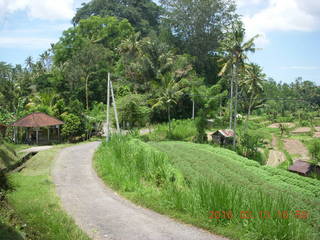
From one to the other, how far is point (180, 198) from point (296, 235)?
318 centimetres

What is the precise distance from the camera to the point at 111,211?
921 cm

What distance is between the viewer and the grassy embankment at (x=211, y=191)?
23.7ft


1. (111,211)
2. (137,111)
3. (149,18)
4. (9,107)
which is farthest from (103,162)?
(149,18)

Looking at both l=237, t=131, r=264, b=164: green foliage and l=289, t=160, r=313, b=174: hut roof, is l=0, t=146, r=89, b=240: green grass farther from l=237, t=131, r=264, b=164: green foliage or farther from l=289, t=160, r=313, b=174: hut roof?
l=237, t=131, r=264, b=164: green foliage

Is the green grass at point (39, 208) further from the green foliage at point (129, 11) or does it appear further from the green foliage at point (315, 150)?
the green foliage at point (129, 11)

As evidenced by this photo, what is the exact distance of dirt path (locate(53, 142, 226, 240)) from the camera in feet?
25.0

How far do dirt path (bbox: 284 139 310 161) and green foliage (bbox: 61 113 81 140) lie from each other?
18525 millimetres

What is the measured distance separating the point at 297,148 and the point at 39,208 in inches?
1170

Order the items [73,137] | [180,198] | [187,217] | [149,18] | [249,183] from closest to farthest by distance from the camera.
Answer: [187,217], [180,198], [249,183], [73,137], [149,18]

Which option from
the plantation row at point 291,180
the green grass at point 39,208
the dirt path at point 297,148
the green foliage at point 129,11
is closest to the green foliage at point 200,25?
the green foliage at point 129,11

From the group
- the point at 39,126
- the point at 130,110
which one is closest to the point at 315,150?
the point at 130,110

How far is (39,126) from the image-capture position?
2386cm

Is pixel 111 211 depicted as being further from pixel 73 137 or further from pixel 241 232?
pixel 73 137

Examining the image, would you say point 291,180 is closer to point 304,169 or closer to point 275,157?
point 304,169
